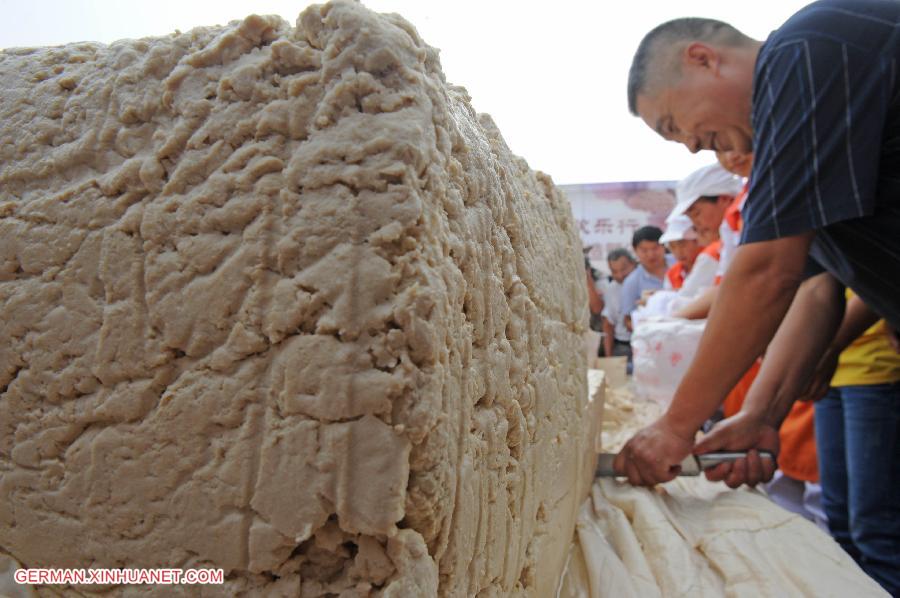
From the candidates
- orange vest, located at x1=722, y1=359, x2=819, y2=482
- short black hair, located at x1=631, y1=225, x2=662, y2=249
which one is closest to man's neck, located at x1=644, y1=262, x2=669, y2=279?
short black hair, located at x1=631, y1=225, x2=662, y2=249

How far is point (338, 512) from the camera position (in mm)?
646

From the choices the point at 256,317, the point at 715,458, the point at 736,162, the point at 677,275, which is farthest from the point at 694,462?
the point at 677,275

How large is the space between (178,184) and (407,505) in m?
0.50

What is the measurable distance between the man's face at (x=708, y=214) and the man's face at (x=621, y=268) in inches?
99.8

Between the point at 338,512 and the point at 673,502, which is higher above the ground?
the point at 338,512

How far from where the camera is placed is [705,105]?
200cm

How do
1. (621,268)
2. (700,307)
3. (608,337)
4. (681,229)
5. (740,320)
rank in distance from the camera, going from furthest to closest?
1. (621,268)
2. (608,337)
3. (681,229)
4. (700,307)
5. (740,320)

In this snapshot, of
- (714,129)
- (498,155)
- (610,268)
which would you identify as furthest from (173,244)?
(610,268)

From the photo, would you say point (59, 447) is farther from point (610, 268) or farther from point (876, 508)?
point (610, 268)

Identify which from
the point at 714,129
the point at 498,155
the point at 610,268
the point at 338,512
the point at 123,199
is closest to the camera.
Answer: the point at 338,512

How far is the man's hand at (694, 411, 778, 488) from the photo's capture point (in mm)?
1998

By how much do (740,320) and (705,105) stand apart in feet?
2.63

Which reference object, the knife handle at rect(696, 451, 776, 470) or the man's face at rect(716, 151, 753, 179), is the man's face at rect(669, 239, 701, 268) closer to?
the man's face at rect(716, 151, 753, 179)

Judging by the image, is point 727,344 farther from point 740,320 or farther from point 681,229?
point 681,229
